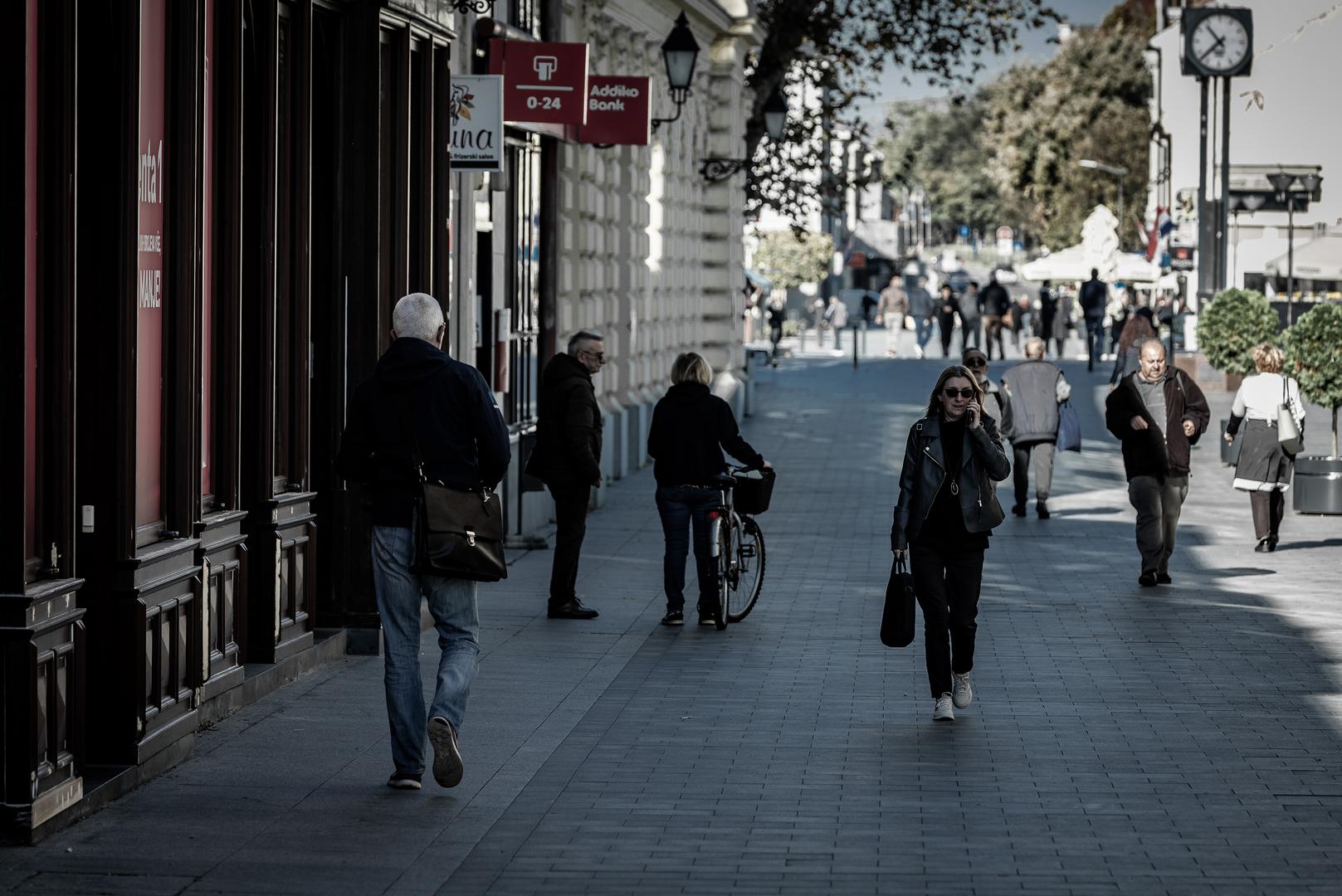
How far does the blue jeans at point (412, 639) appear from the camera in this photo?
830cm

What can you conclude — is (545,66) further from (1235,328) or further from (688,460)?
(1235,328)

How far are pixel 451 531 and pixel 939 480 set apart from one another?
9.32 feet

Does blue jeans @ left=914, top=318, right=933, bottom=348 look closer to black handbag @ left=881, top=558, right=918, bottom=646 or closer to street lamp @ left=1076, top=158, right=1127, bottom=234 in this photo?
street lamp @ left=1076, top=158, right=1127, bottom=234

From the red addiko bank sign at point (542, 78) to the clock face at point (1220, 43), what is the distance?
2277 centimetres

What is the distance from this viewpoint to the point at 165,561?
8.74 meters

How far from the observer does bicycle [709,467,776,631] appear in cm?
1312

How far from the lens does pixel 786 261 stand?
230ft

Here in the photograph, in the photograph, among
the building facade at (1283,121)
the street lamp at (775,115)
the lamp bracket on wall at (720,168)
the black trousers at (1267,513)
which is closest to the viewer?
the black trousers at (1267,513)

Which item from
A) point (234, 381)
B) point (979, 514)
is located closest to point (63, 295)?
point (234, 381)

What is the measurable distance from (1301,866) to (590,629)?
6.23m

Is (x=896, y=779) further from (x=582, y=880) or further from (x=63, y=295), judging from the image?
(x=63, y=295)

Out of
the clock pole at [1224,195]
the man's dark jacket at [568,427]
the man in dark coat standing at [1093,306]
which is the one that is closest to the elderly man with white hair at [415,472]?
the man's dark jacket at [568,427]

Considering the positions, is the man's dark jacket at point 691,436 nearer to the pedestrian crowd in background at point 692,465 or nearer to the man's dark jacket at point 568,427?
the pedestrian crowd in background at point 692,465

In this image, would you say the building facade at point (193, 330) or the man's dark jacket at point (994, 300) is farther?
the man's dark jacket at point (994, 300)
